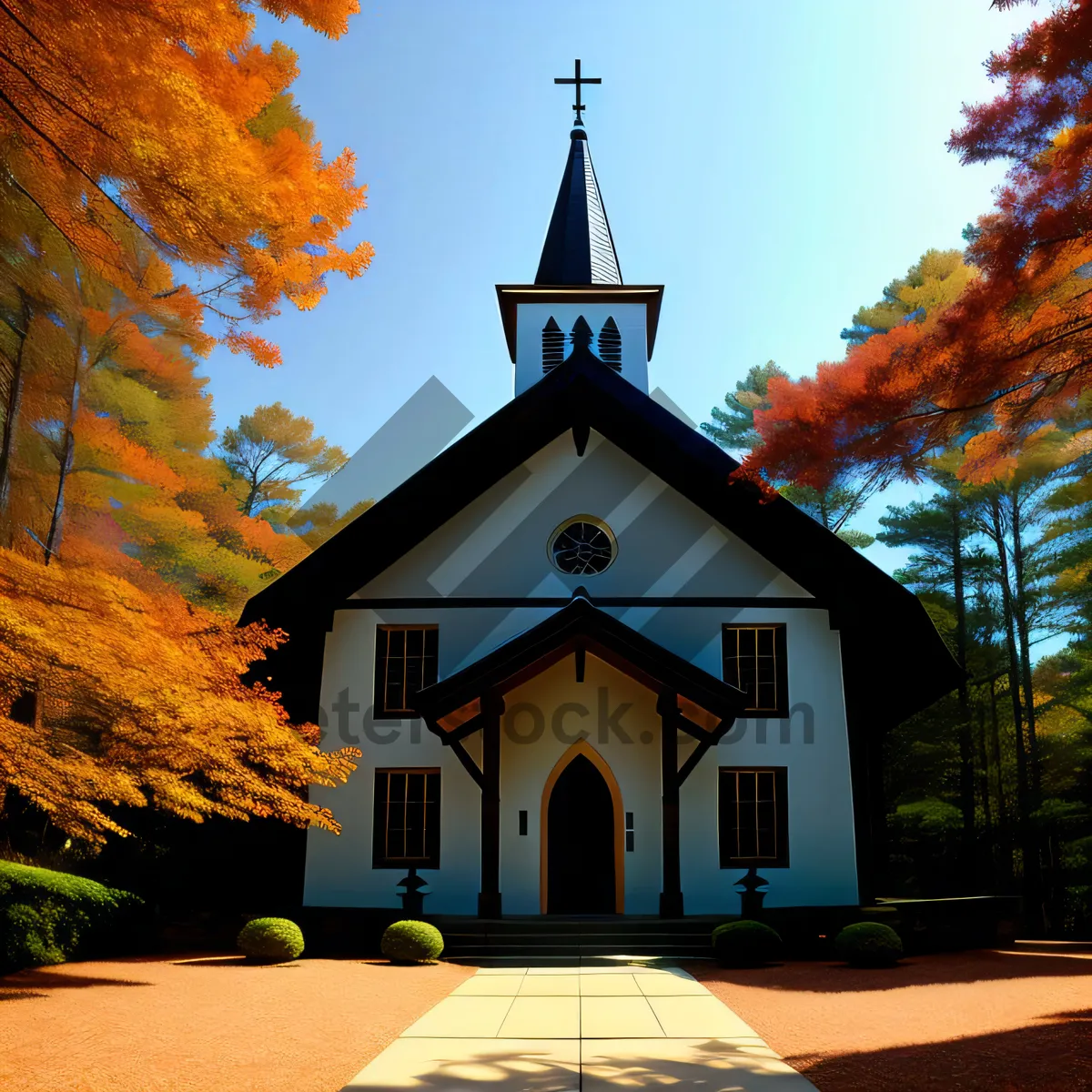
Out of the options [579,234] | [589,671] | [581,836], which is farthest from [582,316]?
[581,836]

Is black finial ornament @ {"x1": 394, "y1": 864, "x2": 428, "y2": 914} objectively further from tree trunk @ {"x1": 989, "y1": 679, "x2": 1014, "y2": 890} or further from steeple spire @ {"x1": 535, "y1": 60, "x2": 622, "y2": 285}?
tree trunk @ {"x1": 989, "y1": 679, "x2": 1014, "y2": 890}

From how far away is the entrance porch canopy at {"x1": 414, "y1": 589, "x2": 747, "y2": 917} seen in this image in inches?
566

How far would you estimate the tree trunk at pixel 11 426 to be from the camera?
7531 mm

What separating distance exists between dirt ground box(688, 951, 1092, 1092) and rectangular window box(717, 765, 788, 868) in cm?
333

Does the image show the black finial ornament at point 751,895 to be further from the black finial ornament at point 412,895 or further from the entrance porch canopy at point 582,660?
the black finial ornament at point 412,895

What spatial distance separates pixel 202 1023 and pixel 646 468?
1184 centimetres

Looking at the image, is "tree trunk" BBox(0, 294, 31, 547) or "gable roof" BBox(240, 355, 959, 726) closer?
"tree trunk" BBox(0, 294, 31, 547)

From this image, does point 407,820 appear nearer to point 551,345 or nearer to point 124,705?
point 124,705

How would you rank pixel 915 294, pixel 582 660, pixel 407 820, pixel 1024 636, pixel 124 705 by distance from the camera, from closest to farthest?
pixel 124 705, pixel 582 660, pixel 407 820, pixel 1024 636, pixel 915 294

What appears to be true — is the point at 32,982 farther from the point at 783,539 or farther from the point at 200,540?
the point at 783,539

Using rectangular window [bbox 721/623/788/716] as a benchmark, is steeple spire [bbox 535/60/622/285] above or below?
above

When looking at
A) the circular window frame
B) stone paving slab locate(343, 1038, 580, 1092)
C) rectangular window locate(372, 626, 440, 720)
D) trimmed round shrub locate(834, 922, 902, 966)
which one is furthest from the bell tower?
stone paving slab locate(343, 1038, 580, 1092)

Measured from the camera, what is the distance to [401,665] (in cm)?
1669

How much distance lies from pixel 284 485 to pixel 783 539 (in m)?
19.3
